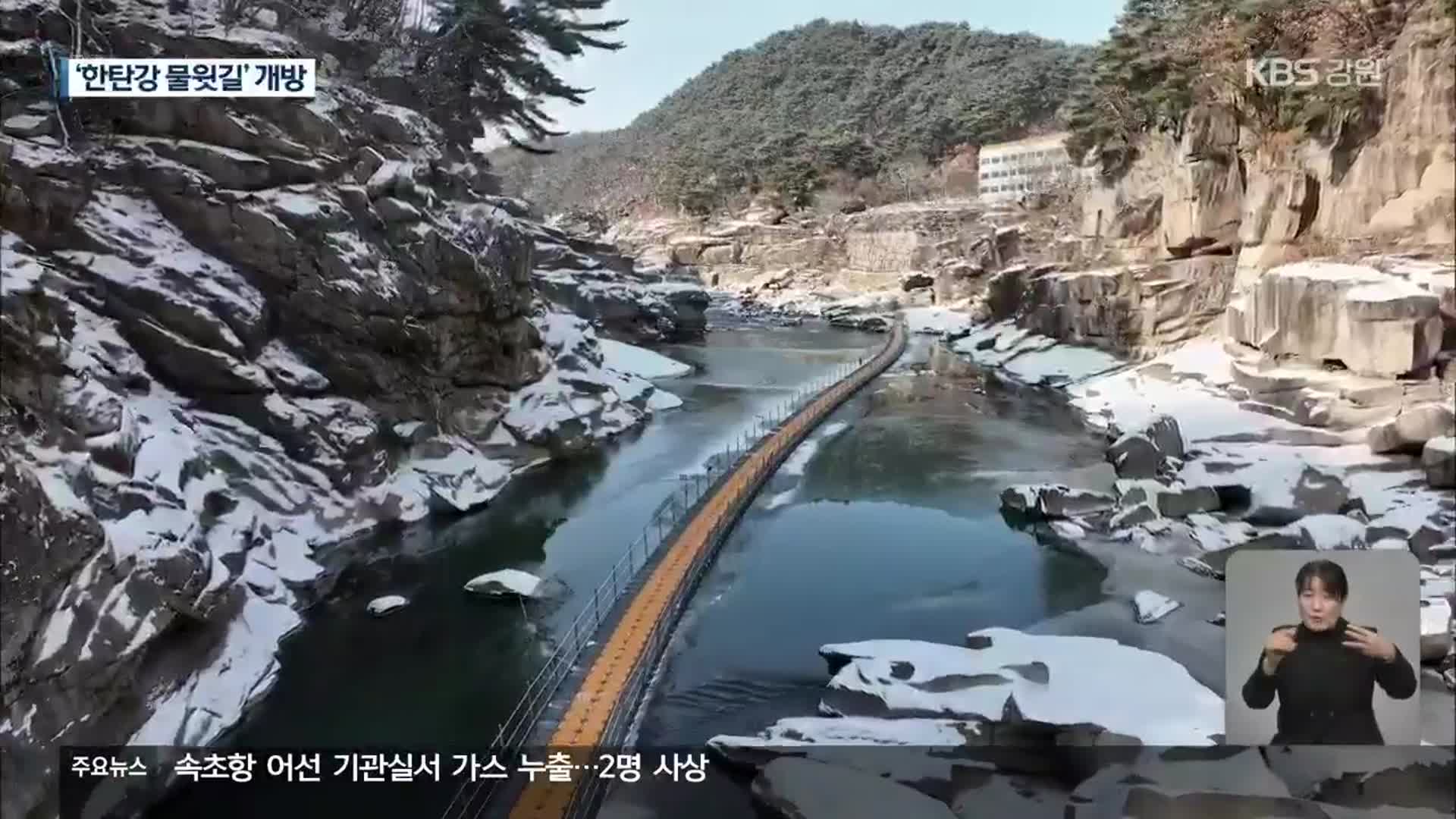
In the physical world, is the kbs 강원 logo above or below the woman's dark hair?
above

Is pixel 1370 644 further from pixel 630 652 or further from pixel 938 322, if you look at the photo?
pixel 938 322

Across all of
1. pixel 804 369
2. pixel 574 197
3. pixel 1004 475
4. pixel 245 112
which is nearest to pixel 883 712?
pixel 1004 475

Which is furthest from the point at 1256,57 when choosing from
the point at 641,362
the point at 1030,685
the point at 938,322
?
the point at 938,322

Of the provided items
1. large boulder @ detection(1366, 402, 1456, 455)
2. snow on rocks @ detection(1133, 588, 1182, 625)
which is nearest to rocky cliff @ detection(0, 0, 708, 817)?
snow on rocks @ detection(1133, 588, 1182, 625)

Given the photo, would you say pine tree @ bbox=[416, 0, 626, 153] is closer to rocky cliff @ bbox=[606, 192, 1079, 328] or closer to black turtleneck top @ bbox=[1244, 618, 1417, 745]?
black turtleneck top @ bbox=[1244, 618, 1417, 745]

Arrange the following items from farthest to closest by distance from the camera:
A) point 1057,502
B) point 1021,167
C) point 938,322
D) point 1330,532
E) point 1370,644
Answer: point 1021,167 < point 938,322 < point 1057,502 < point 1330,532 < point 1370,644

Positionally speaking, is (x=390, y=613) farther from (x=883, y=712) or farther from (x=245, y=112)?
(x=245, y=112)

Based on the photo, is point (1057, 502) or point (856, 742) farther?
point (1057, 502)

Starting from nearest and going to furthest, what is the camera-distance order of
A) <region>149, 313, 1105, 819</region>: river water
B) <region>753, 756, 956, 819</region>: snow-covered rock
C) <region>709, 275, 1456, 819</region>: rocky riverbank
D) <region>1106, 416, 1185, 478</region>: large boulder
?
1. <region>709, 275, 1456, 819</region>: rocky riverbank
2. <region>753, 756, 956, 819</region>: snow-covered rock
3. <region>149, 313, 1105, 819</region>: river water
4. <region>1106, 416, 1185, 478</region>: large boulder
